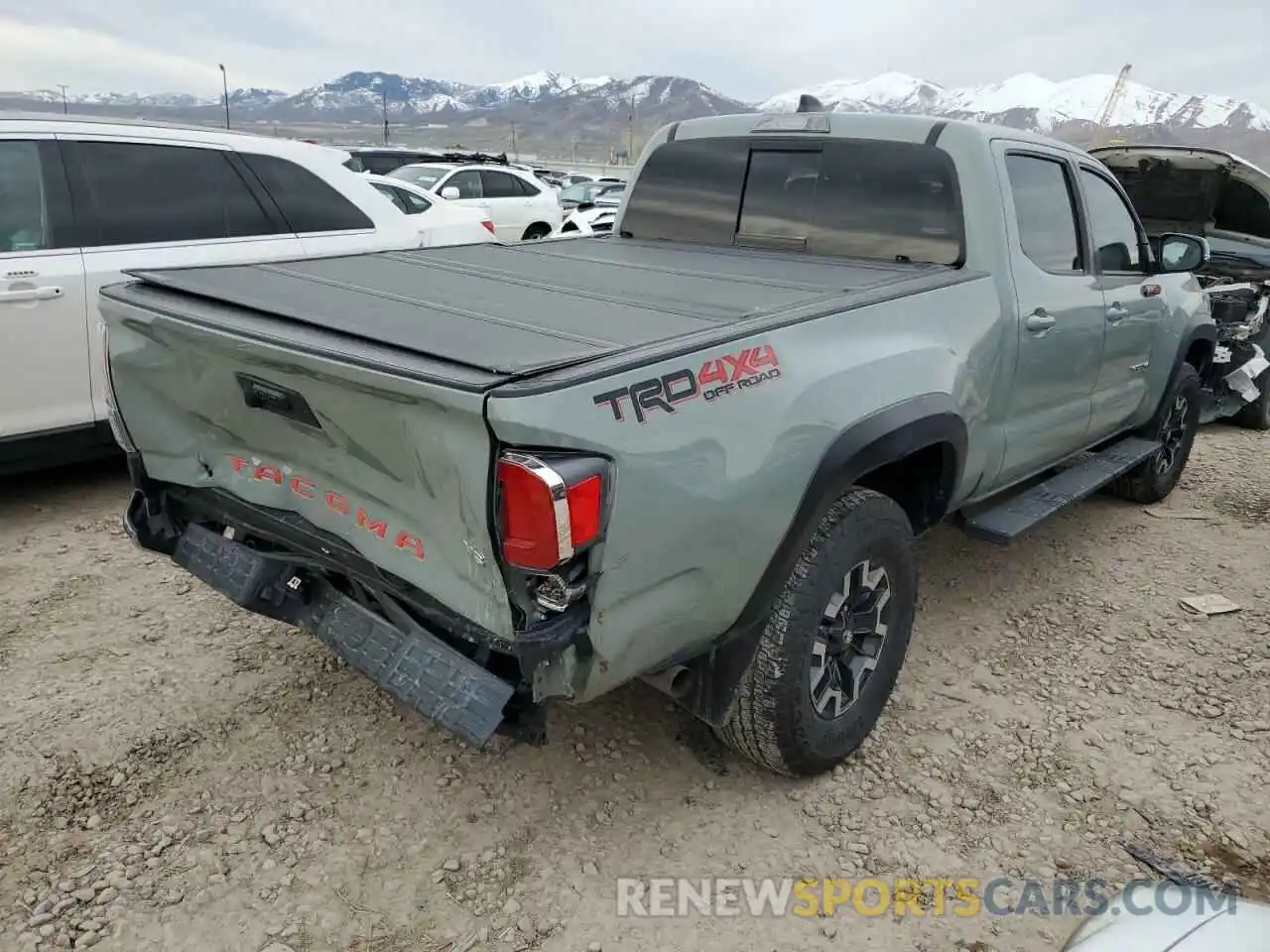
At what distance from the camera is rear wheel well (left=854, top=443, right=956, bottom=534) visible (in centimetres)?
306

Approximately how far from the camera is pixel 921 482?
10.4 feet

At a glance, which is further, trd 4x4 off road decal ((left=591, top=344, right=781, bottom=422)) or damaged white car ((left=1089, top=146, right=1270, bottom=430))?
damaged white car ((left=1089, top=146, right=1270, bottom=430))

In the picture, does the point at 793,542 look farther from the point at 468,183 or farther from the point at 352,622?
the point at 468,183

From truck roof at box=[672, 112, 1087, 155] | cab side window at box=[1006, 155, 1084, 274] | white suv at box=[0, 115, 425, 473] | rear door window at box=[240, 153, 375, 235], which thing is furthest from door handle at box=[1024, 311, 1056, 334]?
rear door window at box=[240, 153, 375, 235]

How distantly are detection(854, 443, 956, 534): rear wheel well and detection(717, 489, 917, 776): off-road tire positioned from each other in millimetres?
247

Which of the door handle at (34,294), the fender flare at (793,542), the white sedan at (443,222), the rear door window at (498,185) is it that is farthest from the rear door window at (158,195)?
the rear door window at (498,185)

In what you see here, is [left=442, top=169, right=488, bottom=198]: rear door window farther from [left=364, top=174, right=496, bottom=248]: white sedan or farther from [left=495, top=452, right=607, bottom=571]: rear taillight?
[left=495, top=452, right=607, bottom=571]: rear taillight

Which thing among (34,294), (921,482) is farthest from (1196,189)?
(34,294)

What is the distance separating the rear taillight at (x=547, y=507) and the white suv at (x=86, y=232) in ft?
10.1

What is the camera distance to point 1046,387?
3635 millimetres

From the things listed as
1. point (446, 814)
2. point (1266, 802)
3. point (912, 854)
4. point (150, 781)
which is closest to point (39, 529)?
point (150, 781)

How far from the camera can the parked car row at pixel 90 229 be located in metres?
4.33

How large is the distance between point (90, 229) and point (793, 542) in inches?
155

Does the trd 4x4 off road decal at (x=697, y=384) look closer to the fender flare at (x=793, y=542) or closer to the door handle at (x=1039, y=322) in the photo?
the fender flare at (x=793, y=542)
